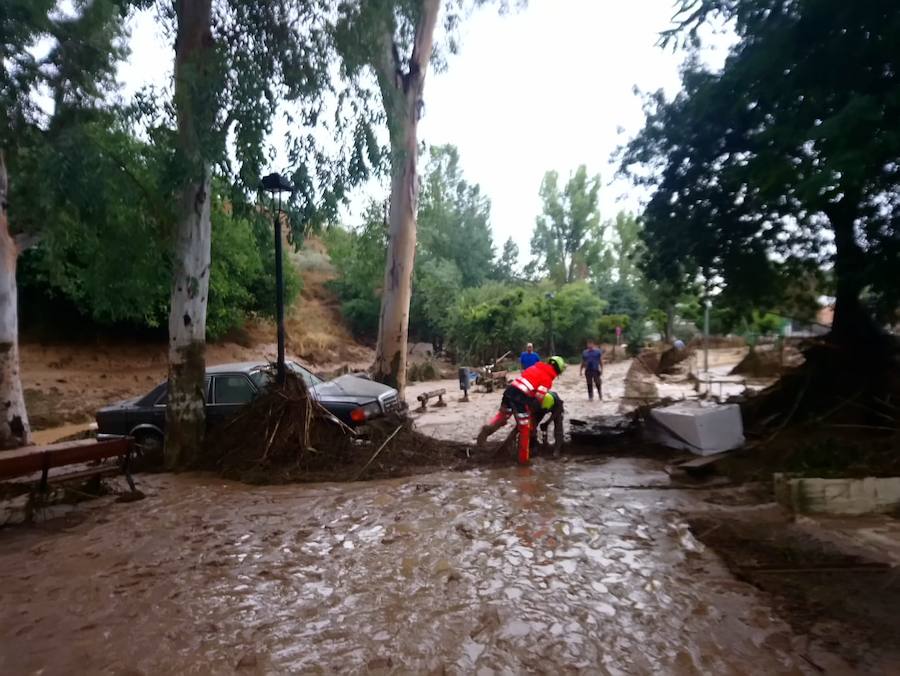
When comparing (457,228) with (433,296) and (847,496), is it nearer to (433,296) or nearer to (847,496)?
(433,296)

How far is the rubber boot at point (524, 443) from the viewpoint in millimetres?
9328

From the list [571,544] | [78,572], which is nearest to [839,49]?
[571,544]

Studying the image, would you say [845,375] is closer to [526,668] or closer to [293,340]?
[526,668]

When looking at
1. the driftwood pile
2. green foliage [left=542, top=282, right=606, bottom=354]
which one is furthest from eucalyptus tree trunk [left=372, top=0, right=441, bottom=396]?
green foliage [left=542, top=282, right=606, bottom=354]

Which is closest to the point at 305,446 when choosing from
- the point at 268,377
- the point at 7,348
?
the point at 268,377

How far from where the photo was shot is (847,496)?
632 centimetres

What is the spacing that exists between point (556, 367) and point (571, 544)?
3877 millimetres

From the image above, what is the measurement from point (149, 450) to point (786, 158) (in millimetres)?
10037

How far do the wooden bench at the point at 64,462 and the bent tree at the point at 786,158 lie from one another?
329 inches

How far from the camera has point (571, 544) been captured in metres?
5.89

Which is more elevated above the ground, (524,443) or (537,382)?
(537,382)

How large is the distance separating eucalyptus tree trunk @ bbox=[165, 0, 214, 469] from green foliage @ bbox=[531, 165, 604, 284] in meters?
Result: 51.3

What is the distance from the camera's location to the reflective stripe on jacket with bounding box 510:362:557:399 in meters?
9.37

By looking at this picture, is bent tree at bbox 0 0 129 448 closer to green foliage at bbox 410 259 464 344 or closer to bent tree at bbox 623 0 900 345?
bent tree at bbox 623 0 900 345
